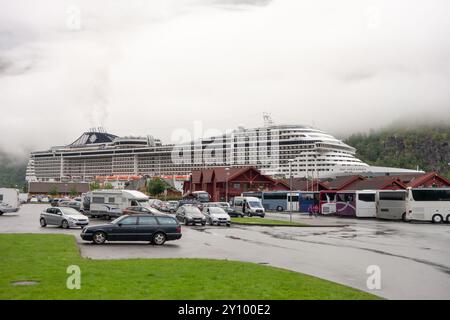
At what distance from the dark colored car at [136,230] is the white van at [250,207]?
31.0 m

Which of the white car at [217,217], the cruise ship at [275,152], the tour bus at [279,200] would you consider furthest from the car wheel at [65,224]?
the cruise ship at [275,152]

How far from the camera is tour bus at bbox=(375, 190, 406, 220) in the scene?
1967 inches

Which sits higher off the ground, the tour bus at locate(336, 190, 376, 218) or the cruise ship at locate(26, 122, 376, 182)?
the cruise ship at locate(26, 122, 376, 182)

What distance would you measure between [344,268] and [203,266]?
192 inches

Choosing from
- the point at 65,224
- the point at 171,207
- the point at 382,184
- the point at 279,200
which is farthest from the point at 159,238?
the point at 279,200

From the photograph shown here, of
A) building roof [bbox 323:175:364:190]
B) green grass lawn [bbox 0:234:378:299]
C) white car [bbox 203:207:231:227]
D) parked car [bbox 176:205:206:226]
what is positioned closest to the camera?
green grass lawn [bbox 0:234:378:299]

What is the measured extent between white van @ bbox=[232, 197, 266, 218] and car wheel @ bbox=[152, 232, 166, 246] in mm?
31211

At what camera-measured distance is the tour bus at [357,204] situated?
54.4m

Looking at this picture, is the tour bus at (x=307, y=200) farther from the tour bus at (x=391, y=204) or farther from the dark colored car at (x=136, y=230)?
the dark colored car at (x=136, y=230)

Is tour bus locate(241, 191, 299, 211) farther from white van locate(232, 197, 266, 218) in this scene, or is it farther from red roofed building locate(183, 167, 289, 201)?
white van locate(232, 197, 266, 218)

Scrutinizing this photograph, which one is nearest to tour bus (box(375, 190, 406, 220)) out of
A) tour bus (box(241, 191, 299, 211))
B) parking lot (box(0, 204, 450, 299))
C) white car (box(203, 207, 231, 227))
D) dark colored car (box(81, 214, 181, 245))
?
white car (box(203, 207, 231, 227))

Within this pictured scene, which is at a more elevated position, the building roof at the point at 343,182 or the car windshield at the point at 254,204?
the building roof at the point at 343,182
